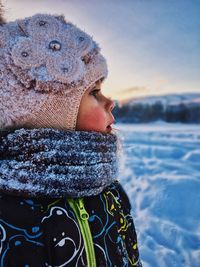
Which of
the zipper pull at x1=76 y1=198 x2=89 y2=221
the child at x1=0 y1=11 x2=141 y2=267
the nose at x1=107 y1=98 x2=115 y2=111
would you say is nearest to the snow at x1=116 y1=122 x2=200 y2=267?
the nose at x1=107 y1=98 x2=115 y2=111

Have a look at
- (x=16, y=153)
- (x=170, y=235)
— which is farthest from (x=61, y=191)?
(x=170, y=235)

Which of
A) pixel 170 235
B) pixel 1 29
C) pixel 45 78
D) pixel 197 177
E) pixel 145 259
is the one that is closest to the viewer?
pixel 45 78

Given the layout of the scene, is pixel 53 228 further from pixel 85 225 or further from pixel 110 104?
pixel 110 104

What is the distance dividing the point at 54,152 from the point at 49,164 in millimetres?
52

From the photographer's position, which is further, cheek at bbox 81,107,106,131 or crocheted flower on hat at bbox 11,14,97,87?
cheek at bbox 81,107,106,131

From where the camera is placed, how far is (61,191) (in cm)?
133

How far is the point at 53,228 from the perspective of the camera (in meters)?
1.27

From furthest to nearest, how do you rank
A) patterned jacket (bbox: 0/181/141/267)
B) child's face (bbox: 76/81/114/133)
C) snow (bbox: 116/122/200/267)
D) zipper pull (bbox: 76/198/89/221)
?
1. snow (bbox: 116/122/200/267)
2. child's face (bbox: 76/81/114/133)
3. zipper pull (bbox: 76/198/89/221)
4. patterned jacket (bbox: 0/181/141/267)

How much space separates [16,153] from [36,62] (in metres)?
0.38

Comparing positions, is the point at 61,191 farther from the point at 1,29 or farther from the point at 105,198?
the point at 1,29

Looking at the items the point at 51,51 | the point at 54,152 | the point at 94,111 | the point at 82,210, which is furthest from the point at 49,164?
the point at 51,51

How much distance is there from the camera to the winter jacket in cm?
123

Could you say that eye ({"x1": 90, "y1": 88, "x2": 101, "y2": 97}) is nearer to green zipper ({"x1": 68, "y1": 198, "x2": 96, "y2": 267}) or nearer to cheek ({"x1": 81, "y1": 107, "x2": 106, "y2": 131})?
cheek ({"x1": 81, "y1": 107, "x2": 106, "y2": 131})

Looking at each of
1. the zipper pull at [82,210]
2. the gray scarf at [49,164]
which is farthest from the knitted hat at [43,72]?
the zipper pull at [82,210]
